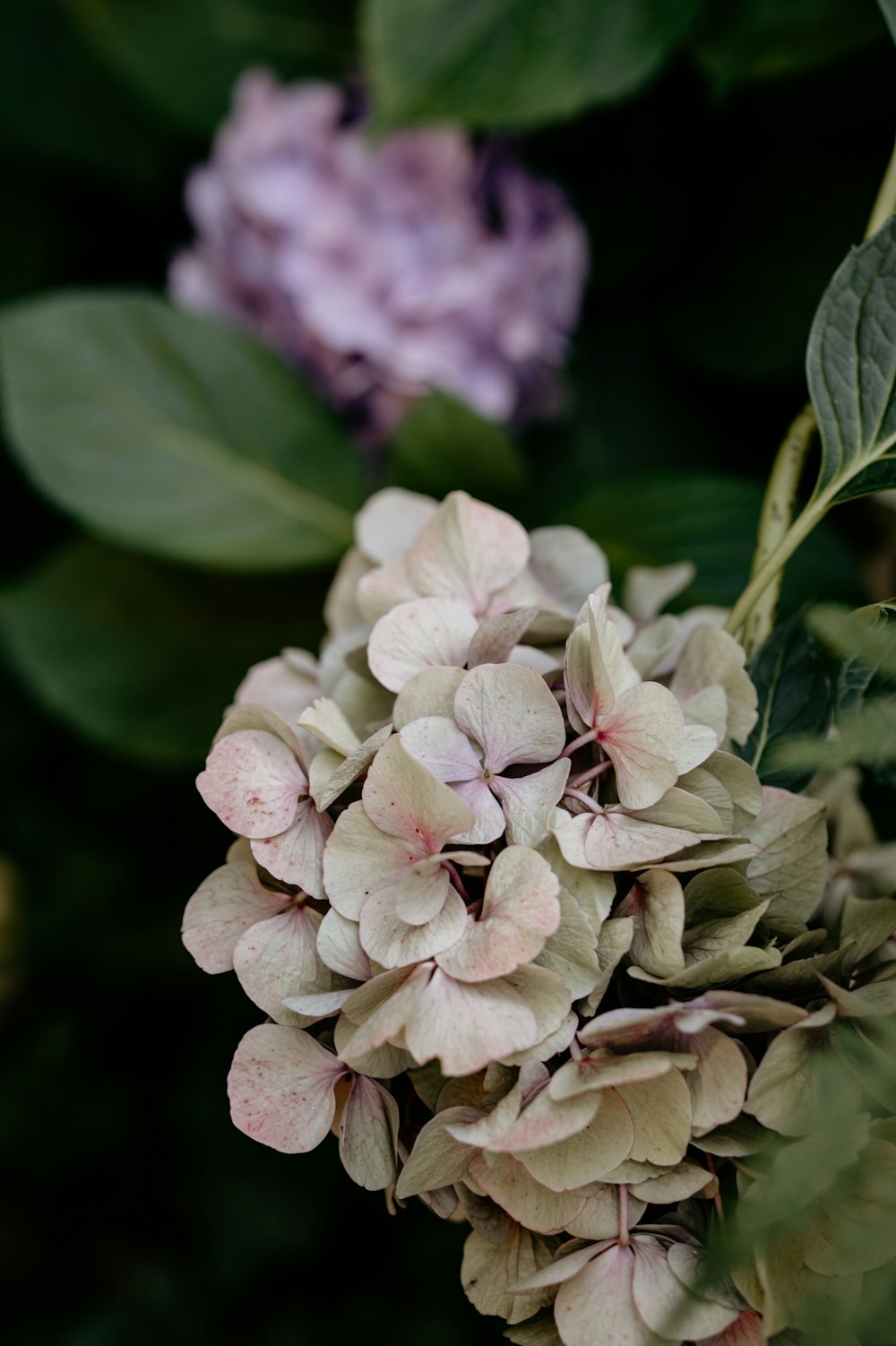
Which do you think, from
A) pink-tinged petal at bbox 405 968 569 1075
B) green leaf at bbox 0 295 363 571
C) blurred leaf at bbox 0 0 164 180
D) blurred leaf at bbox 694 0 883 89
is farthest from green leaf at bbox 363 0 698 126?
pink-tinged petal at bbox 405 968 569 1075

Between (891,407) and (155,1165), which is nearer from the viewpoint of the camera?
(891,407)

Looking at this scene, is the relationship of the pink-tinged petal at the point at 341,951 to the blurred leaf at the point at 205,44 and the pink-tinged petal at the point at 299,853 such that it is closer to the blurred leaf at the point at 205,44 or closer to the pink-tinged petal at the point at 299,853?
the pink-tinged petal at the point at 299,853

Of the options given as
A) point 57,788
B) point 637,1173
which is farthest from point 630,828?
point 57,788

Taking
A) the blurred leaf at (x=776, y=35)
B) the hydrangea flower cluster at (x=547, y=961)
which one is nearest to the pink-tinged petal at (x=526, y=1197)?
the hydrangea flower cluster at (x=547, y=961)

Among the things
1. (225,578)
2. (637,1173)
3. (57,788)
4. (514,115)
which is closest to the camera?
(637,1173)

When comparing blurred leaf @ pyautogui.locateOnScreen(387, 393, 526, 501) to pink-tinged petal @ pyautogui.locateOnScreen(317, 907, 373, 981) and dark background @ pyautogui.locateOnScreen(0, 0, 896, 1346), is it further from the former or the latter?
pink-tinged petal @ pyautogui.locateOnScreen(317, 907, 373, 981)

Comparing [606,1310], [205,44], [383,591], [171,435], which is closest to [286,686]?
[383,591]

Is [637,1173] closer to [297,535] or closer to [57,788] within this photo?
[297,535]
